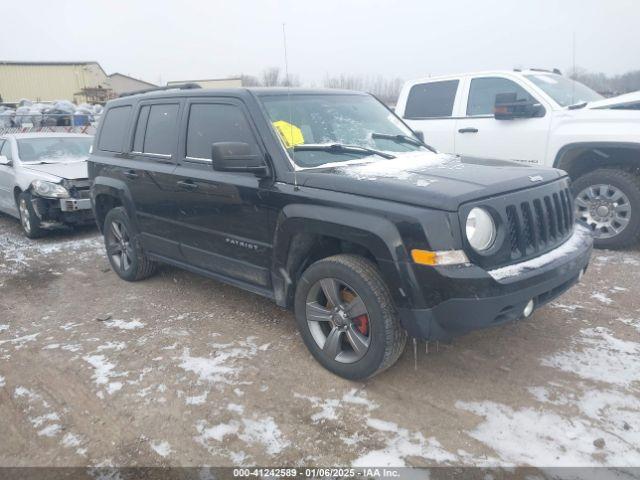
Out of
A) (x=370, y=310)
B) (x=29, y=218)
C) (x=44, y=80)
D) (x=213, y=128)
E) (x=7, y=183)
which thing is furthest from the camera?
(x=44, y=80)

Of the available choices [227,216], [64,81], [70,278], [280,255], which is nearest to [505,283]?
[280,255]

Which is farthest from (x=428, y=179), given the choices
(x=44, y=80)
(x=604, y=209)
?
(x=44, y=80)

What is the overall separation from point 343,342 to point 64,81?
147ft

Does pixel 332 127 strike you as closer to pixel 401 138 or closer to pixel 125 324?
pixel 401 138

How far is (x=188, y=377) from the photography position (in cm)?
338

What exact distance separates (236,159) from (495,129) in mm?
4080

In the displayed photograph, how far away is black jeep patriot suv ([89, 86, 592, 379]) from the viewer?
2.73 m

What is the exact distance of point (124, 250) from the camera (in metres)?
5.38

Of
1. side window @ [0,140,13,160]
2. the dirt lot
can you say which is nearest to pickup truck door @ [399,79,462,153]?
the dirt lot

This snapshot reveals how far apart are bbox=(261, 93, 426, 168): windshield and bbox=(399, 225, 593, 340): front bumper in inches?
51.3

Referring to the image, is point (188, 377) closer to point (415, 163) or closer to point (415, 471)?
point (415, 471)

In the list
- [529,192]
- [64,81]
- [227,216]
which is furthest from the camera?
[64,81]

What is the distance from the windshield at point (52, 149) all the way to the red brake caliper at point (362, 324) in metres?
6.86

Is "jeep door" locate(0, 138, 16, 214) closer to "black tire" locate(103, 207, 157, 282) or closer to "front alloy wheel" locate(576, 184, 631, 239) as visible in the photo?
"black tire" locate(103, 207, 157, 282)
